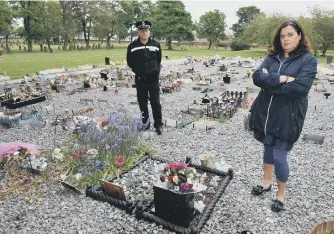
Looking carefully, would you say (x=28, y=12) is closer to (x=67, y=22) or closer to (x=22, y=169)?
(x=67, y=22)

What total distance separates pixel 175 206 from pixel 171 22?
2172 inches

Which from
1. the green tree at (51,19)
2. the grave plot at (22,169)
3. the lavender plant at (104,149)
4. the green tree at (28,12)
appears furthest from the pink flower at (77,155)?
the green tree at (51,19)

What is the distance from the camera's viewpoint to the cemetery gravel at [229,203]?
12.1ft

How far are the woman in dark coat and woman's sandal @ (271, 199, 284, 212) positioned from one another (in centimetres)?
A: 30

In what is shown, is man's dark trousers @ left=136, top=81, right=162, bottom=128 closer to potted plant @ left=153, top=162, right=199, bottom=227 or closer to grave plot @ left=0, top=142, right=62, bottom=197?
grave plot @ left=0, top=142, right=62, bottom=197

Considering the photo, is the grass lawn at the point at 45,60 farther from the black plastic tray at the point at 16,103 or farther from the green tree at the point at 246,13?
the green tree at the point at 246,13

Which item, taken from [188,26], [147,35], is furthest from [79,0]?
[147,35]

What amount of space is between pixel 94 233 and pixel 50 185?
1624 millimetres

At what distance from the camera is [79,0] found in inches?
2152

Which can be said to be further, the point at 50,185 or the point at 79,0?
the point at 79,0

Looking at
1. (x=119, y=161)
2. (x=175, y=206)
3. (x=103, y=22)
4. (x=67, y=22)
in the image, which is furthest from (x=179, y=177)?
(x=103, y=22)

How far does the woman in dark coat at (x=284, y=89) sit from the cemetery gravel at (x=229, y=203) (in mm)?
617

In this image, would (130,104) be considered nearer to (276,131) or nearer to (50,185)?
(50,185)

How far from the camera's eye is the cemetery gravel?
145 inches
